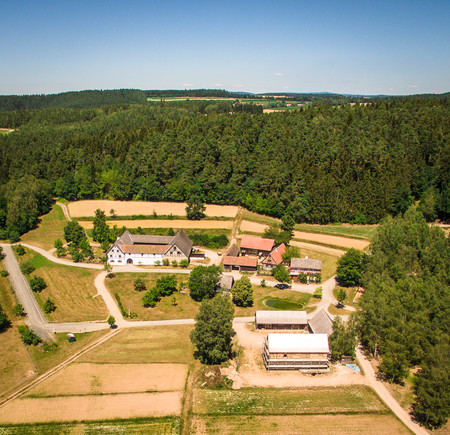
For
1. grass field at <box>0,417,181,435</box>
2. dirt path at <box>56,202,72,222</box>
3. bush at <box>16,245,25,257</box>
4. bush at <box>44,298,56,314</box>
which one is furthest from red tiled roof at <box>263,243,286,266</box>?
dirt path at <box>56,202,72,222</box>

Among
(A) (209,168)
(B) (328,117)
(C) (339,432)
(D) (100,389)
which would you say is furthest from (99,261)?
(B) (328,117)

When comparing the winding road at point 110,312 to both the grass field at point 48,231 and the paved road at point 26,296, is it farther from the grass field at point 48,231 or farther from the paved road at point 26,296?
the grass field at point 48,231

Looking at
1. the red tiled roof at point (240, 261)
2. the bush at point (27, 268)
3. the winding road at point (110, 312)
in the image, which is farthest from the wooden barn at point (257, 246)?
the bush at point (27, 268)

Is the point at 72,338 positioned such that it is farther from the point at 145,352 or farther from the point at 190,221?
the point at 190,221

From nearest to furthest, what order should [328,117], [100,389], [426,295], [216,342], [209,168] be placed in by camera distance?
[100,389] < [216,342] < [426,295] < [209,168] < [328,117]

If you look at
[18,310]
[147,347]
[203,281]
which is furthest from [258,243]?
[18,310]

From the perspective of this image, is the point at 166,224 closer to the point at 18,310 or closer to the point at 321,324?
the point at 18,310

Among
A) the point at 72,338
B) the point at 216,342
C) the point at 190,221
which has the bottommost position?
the point at 190,221
